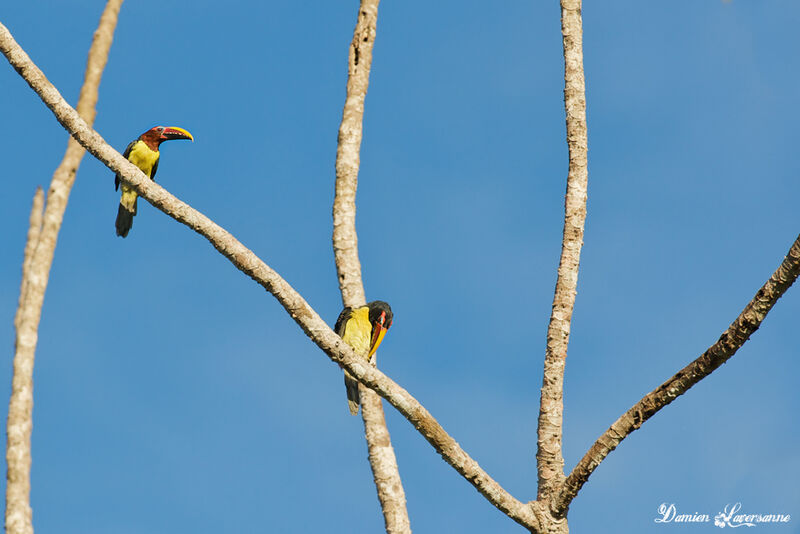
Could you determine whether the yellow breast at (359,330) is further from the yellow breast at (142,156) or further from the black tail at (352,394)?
the yellow breast at (142,156)

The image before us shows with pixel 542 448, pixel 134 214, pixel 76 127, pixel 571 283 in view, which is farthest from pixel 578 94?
pixel 134 214

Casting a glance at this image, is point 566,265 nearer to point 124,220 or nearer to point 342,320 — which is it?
point 342,320

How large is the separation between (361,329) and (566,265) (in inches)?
113

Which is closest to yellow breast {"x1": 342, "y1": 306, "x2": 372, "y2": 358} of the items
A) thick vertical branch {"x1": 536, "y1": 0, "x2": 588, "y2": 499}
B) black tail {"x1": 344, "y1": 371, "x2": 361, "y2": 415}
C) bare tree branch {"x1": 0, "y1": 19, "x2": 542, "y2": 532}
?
black tail {"x1": 344, "y1": 371, "x2": 361, "y2": 415}

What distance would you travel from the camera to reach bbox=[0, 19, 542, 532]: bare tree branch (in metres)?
6.37

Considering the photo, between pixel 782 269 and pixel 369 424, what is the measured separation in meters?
4.77

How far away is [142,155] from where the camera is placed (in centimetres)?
1265

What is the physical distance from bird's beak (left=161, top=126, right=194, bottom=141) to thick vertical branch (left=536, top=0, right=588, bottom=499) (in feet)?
19.9

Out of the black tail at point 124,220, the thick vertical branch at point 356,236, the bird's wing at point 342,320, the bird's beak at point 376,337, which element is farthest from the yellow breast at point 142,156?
the bird's beak at point 376,337

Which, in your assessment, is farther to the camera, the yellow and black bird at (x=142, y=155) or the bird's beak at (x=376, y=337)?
the yellow and black bird at (x=142, y=155)

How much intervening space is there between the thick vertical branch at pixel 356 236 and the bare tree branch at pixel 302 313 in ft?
6.39

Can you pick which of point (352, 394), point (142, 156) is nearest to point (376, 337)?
point (352, 394)

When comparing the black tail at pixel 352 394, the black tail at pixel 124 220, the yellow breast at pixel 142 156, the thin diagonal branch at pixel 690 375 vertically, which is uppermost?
the yellow breast at pixel 142 156

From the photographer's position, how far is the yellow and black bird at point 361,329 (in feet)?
31.7
